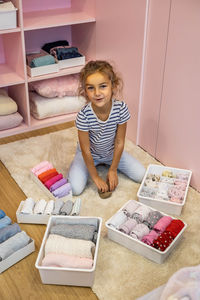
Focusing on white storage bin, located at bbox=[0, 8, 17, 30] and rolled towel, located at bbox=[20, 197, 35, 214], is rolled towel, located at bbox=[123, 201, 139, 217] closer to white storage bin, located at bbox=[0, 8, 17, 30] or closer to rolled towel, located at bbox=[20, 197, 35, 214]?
rolled towel, located at bbox=[20, 197, 35, 214]

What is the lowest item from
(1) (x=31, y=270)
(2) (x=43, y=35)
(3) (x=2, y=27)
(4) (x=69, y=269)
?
(1) (x=31, y=270)

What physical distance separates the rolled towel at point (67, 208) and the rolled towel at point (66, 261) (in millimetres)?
317

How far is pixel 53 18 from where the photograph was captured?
8.58 feet

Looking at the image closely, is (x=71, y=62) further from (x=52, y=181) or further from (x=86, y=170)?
(x=52, y=181)

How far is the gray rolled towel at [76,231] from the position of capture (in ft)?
5.43


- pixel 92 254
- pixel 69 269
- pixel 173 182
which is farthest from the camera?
pixel 173 182

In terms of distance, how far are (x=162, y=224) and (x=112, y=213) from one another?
0.30m

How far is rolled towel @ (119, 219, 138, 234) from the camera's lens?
173cm

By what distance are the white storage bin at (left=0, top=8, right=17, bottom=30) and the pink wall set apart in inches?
22.9

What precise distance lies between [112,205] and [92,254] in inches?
16.5

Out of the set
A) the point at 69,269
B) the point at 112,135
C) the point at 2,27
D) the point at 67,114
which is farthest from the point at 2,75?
the point at 69,269

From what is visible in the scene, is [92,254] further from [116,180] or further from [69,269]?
[116,180]

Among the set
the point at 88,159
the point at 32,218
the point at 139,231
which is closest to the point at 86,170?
the point at 88,159

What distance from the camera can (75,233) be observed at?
5.46 feet
